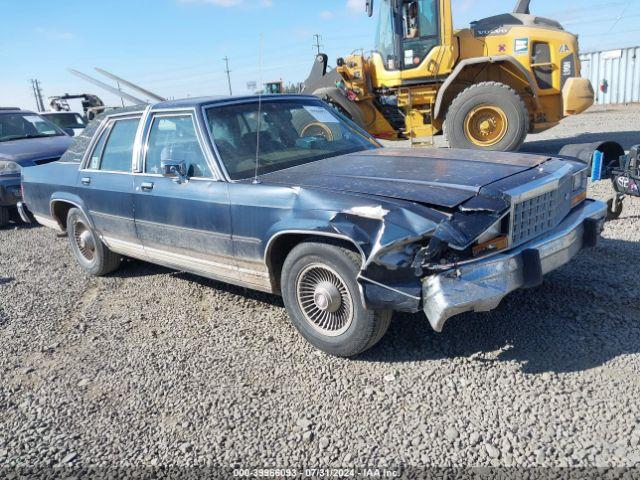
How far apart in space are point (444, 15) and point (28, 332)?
8493 mm

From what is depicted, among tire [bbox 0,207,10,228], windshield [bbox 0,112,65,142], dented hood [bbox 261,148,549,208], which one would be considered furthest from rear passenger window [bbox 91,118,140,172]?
windshield [bbox 0,112,65,142]

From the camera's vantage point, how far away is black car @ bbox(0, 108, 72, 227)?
7.96 m

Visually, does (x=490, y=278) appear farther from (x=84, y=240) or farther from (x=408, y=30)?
(x=408, y=30)

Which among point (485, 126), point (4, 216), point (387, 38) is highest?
point (387, 38)

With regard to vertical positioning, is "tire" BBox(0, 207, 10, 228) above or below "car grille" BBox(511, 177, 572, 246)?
below

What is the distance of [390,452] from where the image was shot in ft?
7.89

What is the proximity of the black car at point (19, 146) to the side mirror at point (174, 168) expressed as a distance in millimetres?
5377

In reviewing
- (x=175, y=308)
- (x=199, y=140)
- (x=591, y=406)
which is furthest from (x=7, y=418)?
(x=591, y=406)

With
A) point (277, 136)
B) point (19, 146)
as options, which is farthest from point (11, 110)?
point (277, 136)

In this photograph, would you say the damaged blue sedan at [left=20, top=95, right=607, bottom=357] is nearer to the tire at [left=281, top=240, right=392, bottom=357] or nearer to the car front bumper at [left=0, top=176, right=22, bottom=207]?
the tire at [left=281, top=240, right=392, bottom=357]

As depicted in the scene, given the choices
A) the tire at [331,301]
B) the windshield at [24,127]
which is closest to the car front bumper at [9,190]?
the windshield at [24,127]

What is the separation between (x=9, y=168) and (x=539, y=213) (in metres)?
7.94

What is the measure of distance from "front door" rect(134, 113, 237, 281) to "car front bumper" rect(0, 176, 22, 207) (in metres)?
4.88

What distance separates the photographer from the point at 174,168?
377 cm
